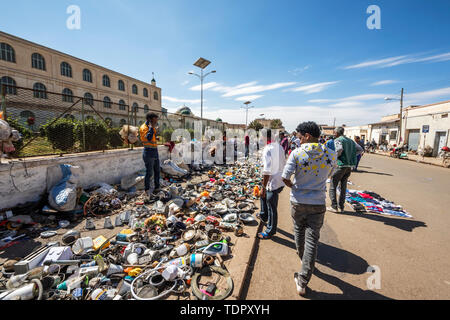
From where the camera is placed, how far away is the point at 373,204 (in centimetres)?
480

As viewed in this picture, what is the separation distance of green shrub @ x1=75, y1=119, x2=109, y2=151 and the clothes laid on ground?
782cm

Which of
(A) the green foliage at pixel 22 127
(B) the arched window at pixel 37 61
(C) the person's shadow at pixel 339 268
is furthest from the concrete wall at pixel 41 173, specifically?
(B) the arched window at pixel 37 61

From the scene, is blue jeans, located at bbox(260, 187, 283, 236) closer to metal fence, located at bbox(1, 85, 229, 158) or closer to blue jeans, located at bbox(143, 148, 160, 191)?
blue jeans, located at bbox(143, 148, 160, 191)

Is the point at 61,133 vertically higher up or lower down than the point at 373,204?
higher up

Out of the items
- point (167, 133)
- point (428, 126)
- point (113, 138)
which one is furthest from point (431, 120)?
point (113, 138)

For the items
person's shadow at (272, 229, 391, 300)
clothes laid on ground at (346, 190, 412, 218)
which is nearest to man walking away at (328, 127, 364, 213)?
clothes laid on ground at (346, 190, 412, 218)

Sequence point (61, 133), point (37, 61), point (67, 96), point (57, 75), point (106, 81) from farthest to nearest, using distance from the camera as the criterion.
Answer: point (106, 81) → point (57, 75) → point (37, 61) → point (67, 96) → point (61, 133)

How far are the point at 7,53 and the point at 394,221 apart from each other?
35546mm

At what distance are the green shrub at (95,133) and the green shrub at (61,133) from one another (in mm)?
295

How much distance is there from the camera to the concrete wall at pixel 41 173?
3.53 meters

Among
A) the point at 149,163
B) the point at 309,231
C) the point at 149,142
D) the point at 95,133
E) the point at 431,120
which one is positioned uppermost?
the point at 431,120

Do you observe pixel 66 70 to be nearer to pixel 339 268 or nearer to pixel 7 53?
pixel 7 53

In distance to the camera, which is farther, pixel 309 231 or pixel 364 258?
pixel 364 258
